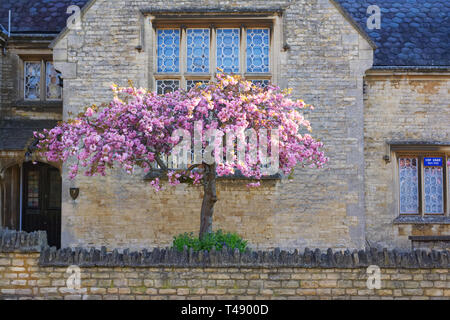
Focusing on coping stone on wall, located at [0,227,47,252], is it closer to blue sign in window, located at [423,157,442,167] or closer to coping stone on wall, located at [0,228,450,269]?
coping stone on wall, located at [0,228,450,269]

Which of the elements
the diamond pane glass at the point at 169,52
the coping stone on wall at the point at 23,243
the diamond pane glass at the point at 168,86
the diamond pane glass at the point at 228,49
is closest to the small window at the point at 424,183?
the diamond pane glass at the point at 228,49

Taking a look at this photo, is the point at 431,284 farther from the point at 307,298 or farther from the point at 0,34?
the point at 0,34

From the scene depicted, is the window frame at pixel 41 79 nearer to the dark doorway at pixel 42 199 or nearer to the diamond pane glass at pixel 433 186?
the dark doorway at pixel 42 199

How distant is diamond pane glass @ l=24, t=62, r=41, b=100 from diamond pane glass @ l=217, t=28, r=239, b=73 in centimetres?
505

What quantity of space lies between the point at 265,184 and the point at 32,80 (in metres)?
6.81

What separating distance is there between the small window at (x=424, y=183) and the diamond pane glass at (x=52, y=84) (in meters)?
8.81

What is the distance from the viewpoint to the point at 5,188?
12320 mm

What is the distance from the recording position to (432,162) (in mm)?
11883

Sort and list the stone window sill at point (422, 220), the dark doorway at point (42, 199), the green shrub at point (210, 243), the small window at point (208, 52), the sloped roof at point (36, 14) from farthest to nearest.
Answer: the dark doorway at point (42, 199), the sloped roof at point (36, 14), the stone window sill at point (422, 220), the small window at point (208, 52), the green shrub at point (210, 243)

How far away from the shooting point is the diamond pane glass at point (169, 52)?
1108 centimetres

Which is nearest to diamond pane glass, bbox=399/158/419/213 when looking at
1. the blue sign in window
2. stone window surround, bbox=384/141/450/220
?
stone window surround, bbox=384/141/450/220

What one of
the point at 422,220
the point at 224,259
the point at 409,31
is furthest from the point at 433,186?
the point at 224,259

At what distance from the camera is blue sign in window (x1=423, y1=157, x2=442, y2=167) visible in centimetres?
1187

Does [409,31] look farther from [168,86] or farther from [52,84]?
[52,84]
